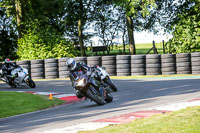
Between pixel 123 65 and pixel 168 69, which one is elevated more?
pixel 123 65

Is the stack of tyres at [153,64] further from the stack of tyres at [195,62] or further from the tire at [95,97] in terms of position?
the tire at [95,97]

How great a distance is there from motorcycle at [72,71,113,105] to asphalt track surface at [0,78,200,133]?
0.28m

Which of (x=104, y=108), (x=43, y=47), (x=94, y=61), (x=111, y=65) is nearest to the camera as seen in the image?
(x=104, y=108)

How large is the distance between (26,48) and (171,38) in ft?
32.6

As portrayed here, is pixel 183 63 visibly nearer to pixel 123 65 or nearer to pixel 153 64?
pixel 153 64

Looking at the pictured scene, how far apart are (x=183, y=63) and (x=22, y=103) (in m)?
10.0

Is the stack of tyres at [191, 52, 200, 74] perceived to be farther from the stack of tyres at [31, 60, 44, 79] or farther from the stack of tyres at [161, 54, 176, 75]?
the stack of tyres at [31, 60, 44, 79]

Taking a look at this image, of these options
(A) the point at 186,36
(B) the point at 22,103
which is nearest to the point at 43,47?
(A) the point at 186,36

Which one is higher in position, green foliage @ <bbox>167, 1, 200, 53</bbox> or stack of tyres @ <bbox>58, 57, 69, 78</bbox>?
green foliage @ <bbox>167, 1, 200, 53</bbox>

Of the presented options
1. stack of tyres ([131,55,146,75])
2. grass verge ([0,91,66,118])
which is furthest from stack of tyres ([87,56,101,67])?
grass verge ([0,91,66,118])

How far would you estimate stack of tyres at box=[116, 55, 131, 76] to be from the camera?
70.9 feet

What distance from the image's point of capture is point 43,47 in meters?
27.9

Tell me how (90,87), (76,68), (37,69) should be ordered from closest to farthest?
1. (90,87)
2. (76,68)
3. (37,69)

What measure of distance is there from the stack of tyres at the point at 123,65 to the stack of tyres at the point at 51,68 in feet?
12.2
